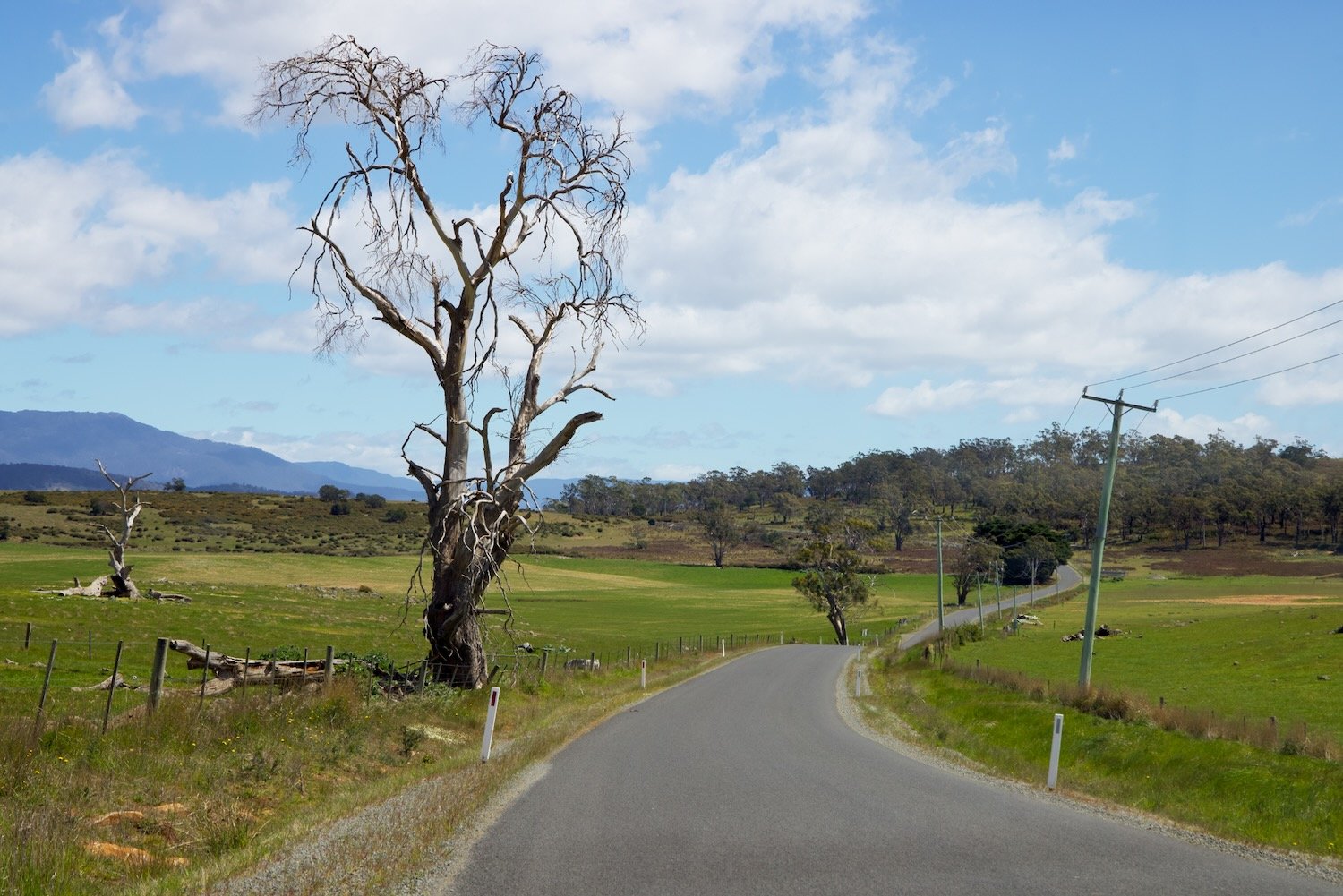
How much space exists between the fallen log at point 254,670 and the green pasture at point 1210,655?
21568mm

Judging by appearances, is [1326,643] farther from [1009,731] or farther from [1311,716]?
[1009,731]

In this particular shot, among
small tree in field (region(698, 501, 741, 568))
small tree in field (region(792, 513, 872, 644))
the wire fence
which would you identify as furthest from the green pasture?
small tree in field (region(698, 501, 741, 568))

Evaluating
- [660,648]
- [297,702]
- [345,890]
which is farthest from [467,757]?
[660,648]

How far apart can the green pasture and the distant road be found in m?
6.38

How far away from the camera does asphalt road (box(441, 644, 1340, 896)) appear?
843 cm

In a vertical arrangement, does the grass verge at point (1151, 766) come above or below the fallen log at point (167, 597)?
above

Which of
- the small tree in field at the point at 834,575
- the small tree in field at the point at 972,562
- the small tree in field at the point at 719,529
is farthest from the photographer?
the small tree in field at the point at 719,529

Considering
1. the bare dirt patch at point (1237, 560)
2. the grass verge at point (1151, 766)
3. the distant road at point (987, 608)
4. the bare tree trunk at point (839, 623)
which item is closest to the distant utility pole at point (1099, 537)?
the grass verge at point (1151, 766)

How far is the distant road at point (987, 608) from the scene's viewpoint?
82137 millimetres

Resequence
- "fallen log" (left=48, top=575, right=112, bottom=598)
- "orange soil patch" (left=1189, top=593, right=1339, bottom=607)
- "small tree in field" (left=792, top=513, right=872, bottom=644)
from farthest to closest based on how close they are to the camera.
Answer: "small tree in field" (left=792, top=513, right=872, bottom=644)
"orange soil patch" (left=1189, top=593, right=1339, bottom=607)
"fallen log" (left=48, top=575, right=112, bottom=598)

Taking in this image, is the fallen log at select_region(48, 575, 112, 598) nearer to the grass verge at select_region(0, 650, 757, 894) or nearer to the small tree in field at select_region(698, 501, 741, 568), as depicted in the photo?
the grass verge at select_region(0, 650, 757, 894)

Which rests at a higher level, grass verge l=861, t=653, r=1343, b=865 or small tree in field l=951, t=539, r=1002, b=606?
small tree in field l=951, t=539, r=1002, b=606

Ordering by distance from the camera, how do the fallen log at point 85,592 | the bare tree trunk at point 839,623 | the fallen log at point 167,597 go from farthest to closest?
the bare tree trunk at point 839,623 → the fallen log at point 167,597 → the fallen log at point 85,592

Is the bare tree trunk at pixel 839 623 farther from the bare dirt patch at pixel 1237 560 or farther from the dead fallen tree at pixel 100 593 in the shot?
the bare dirt patch at pixel 1237 560
